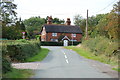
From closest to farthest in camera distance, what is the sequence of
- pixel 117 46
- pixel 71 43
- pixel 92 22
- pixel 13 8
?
pixel 117 46
pixel 13 8
pixel 71 43
pixel 92 22

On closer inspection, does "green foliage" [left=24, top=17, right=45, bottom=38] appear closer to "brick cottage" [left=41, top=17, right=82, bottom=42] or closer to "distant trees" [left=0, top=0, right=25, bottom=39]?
"brick cottage" [left=41, top=17, right=82, bottom=42]

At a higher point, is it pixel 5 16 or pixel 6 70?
pixel 5 16

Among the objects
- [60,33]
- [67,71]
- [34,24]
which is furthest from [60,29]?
[67,71]

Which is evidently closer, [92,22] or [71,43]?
[71,43]

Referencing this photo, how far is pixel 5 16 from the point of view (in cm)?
3759

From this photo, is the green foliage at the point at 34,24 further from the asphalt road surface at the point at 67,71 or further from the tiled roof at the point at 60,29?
the asphalt road surface at the point at 67,71

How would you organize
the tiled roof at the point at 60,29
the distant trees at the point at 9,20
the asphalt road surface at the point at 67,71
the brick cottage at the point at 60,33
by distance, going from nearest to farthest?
1. the asphalt road surface at the point at 67,71
2. the distant trees at the point at 9,20
3. the brick cottage at the point at 60,33
4. the tiled roof at the point at 60,29

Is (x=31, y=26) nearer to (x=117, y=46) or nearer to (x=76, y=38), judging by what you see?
(x=76, y=38)

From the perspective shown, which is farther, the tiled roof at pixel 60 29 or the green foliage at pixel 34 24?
the green foliage at pixel 34 24

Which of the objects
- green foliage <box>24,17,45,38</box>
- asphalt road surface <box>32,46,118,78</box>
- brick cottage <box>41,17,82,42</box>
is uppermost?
green foliage <box>24,17,45,38</box>

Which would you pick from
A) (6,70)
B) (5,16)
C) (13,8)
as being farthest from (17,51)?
(13,8)

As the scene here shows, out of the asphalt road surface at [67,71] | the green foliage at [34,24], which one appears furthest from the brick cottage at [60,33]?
the asphalt road surface at [67,71]

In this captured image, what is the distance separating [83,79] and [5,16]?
3121 cm

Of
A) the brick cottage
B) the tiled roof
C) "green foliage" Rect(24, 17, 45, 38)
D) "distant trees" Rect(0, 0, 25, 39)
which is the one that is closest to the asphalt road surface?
"distant trees" Rect(0, 0, 25, 39)
